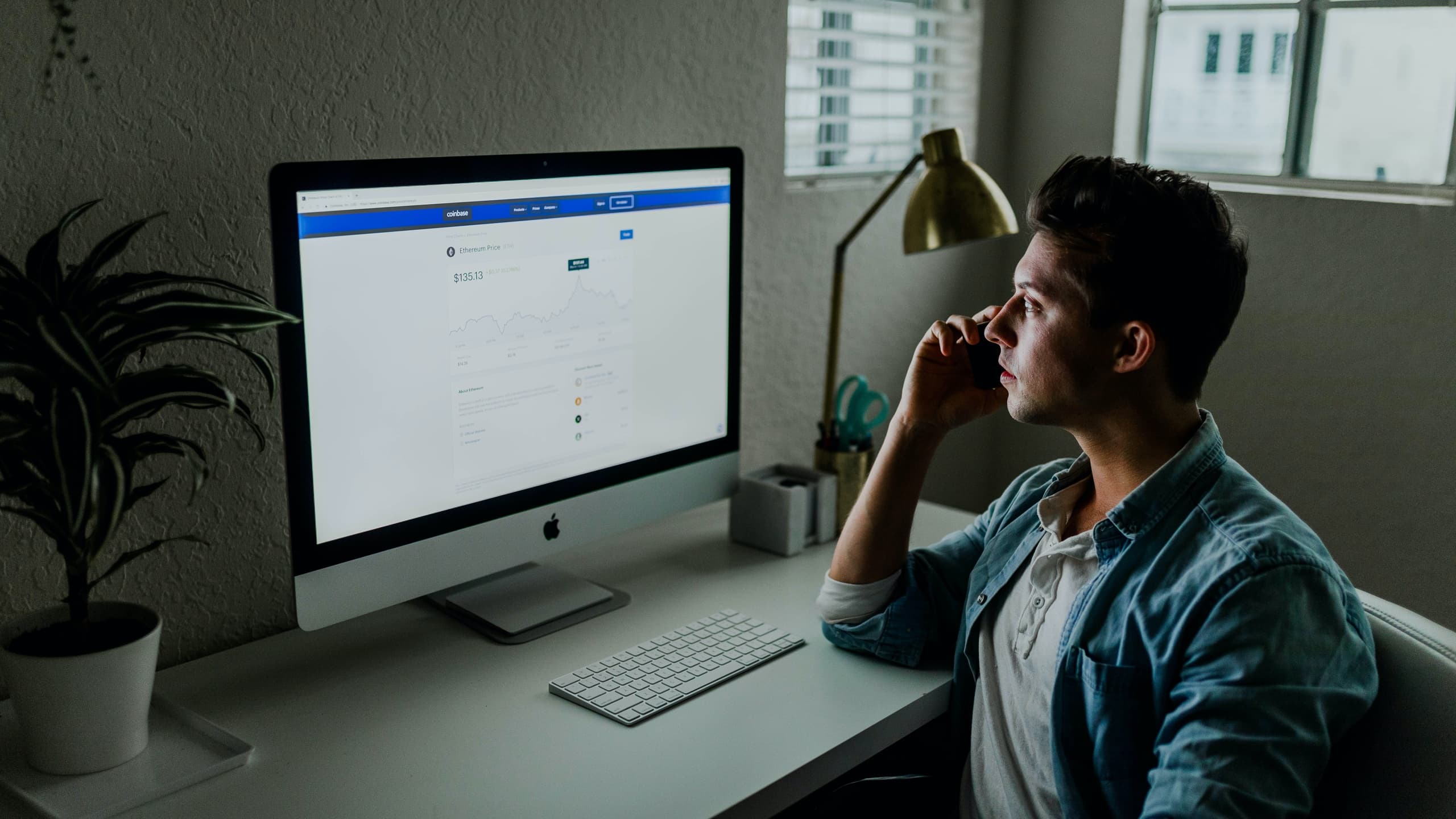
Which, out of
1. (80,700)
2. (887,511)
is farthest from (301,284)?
(887,511)

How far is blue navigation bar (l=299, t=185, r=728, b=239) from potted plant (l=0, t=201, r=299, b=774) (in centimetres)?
12

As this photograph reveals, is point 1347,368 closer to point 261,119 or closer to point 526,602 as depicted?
point 526,602

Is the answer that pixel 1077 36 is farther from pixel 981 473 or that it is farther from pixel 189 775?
pixel 189 775

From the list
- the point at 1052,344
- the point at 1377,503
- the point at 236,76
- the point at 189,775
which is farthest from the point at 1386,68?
the point at 189,775

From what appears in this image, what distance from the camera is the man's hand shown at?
1.57 m

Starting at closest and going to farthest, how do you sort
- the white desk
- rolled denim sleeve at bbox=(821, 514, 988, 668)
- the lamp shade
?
the white desk, rolled denim sleeve at bbox=(821, 514, 988, 668), the lamp shade

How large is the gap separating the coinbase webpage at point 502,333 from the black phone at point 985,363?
370mm

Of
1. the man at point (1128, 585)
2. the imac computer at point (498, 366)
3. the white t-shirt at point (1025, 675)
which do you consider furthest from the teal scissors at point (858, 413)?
the white t-shirt at point (1025, 675)

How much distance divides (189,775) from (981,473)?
1.99 m

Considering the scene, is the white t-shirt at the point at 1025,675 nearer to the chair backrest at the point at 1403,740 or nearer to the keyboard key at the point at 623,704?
the chair backrest at the point at 1403,740

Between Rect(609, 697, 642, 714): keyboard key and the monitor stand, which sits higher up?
the monitor stand

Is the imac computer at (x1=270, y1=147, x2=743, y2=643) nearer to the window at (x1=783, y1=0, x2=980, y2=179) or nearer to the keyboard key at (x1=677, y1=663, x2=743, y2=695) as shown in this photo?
the keyboard key at (x1=677, y1=663, x2=743, y2=695)

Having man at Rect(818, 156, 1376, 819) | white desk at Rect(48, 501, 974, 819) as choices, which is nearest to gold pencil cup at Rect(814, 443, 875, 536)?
white desk at Rect(48, 501, 974, 819)

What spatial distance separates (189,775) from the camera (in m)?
1.17
